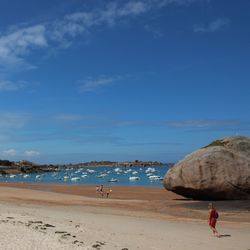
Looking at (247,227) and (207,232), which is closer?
(207,232)

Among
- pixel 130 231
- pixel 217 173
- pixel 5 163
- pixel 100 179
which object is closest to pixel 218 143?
pixel 217 173

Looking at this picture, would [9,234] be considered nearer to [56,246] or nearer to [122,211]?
[56,246]

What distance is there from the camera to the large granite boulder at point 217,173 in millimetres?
30344

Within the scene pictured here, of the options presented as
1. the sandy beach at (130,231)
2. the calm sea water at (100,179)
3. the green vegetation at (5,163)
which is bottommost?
the sandy beach at (130,231)

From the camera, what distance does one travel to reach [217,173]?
1201 inches

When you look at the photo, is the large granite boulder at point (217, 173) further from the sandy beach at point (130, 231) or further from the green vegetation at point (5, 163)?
the green vegetation at point (5, 163)

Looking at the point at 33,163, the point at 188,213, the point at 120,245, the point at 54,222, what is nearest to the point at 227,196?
the point at 188,213

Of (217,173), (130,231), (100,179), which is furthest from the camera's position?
(100,179)

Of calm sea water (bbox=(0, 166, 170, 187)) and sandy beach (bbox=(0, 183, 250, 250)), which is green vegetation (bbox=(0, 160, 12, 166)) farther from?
sandy beach (bbox=(0, 183, 250, 250))

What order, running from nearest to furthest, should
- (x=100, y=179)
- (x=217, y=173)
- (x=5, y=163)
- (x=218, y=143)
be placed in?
(x=217, y=173) → (x=218, y=143) → (x=100, y=179) → (x=5, y=163)

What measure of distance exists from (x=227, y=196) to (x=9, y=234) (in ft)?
59.0

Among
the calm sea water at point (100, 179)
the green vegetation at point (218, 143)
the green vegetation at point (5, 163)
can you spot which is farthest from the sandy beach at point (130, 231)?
the green vegetation at point (5, 163)

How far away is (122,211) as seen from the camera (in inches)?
1151

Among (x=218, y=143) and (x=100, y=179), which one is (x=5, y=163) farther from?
(x=218, y=143)
